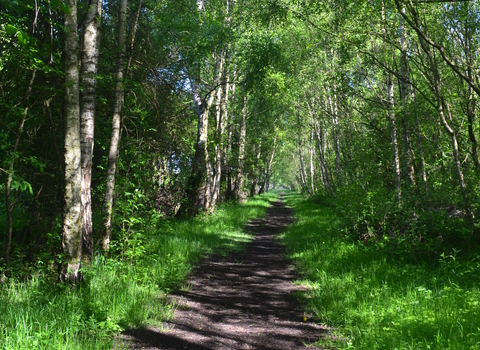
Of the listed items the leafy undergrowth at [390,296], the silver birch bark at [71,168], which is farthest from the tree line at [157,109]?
the leafy undergrowth at [390,296]

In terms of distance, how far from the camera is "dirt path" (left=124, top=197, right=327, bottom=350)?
4465mm

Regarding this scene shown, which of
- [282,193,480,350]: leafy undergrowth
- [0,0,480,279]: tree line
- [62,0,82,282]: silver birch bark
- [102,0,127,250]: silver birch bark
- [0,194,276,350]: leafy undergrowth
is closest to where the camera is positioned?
[0,194,276,350]: leafy undergrowth

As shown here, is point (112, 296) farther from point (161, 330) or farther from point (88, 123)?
point (88, 123)

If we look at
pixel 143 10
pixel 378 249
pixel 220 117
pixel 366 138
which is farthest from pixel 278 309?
pixel 220 117

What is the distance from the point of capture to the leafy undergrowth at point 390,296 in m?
3.97

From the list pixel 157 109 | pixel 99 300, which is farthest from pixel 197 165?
pixel 99 300

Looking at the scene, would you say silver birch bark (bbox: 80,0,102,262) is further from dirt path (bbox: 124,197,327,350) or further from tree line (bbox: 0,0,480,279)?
dirt path (bbox: 124,197,327,350)

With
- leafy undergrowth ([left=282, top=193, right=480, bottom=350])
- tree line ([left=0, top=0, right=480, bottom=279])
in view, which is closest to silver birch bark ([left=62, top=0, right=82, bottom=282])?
tree line ([left=0, top=0, right=480, bottom=279])

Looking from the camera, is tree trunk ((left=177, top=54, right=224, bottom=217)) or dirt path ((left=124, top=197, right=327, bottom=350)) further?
tree trunk ((left=177, top=54, right=224, bottom=217))

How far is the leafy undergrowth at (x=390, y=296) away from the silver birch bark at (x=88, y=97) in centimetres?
395

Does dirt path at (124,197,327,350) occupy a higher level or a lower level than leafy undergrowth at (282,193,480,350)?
lower

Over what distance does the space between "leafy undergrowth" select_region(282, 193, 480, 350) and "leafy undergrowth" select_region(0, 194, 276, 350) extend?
96.9 inches

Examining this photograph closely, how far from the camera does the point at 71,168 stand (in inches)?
201

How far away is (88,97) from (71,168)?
168cm
